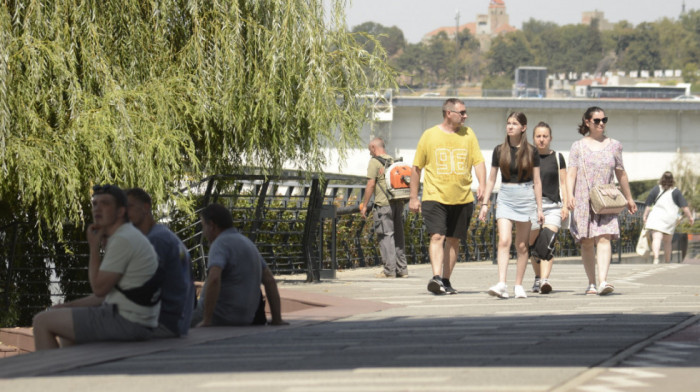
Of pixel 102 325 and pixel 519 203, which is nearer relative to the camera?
pixel 102 325

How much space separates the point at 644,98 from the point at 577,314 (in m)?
57.9

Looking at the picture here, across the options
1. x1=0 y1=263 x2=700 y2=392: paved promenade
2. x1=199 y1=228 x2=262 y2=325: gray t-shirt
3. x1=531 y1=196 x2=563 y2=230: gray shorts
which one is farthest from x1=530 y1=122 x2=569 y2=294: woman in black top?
x1=199 y1=228 x2=262 y2=325: gray t-shirt

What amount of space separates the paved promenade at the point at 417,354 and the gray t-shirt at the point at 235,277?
0.80 ft

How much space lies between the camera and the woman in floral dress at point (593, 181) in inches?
456

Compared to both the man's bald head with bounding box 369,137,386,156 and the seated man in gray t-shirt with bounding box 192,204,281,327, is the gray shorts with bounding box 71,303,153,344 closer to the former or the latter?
the seated man in gray t-shirt with bounding box 192,204,281,327

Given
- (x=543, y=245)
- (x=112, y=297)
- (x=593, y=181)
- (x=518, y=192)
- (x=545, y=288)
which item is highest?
(x=593, y=181)

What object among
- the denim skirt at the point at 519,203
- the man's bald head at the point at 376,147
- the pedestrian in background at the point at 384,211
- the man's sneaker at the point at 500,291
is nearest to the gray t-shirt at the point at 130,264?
the man's sneaker at the point at 500,291

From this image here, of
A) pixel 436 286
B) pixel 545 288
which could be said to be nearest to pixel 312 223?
pixel 436 286

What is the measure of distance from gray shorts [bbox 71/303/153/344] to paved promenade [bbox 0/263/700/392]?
11 cm

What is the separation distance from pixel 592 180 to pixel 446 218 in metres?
1.48

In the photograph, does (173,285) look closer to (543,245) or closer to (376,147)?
(543,245)

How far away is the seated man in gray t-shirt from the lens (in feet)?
28.3

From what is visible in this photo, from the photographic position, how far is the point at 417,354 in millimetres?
6859

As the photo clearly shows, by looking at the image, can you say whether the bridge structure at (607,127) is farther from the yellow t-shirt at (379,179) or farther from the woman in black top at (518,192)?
the woman in black top at (518,192)
